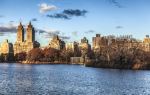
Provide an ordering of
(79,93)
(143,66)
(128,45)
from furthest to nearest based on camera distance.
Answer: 1. (128,45)
2. (143,66)
3. (79,93)

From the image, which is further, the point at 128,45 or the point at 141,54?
the point at 128,45

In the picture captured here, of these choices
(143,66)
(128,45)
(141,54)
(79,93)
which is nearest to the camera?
(79,93)

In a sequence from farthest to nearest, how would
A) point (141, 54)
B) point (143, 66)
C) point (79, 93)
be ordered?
point (141, 54)
point (143, 66)
point (79, 93)

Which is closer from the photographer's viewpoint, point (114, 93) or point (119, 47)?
point (114, 93)

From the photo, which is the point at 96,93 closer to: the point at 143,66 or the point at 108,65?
the point at 143,66

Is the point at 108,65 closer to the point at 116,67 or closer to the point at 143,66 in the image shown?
the point at 116,67

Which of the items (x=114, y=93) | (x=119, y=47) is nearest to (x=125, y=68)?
(x=119, y=47)

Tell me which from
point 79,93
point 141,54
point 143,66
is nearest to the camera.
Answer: point 79,93

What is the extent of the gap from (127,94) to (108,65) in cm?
9303

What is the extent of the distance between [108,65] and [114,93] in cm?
9251

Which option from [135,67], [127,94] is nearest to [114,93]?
[127,94]

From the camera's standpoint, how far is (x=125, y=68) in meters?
141

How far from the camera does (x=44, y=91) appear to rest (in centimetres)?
5894

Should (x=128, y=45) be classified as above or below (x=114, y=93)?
above
